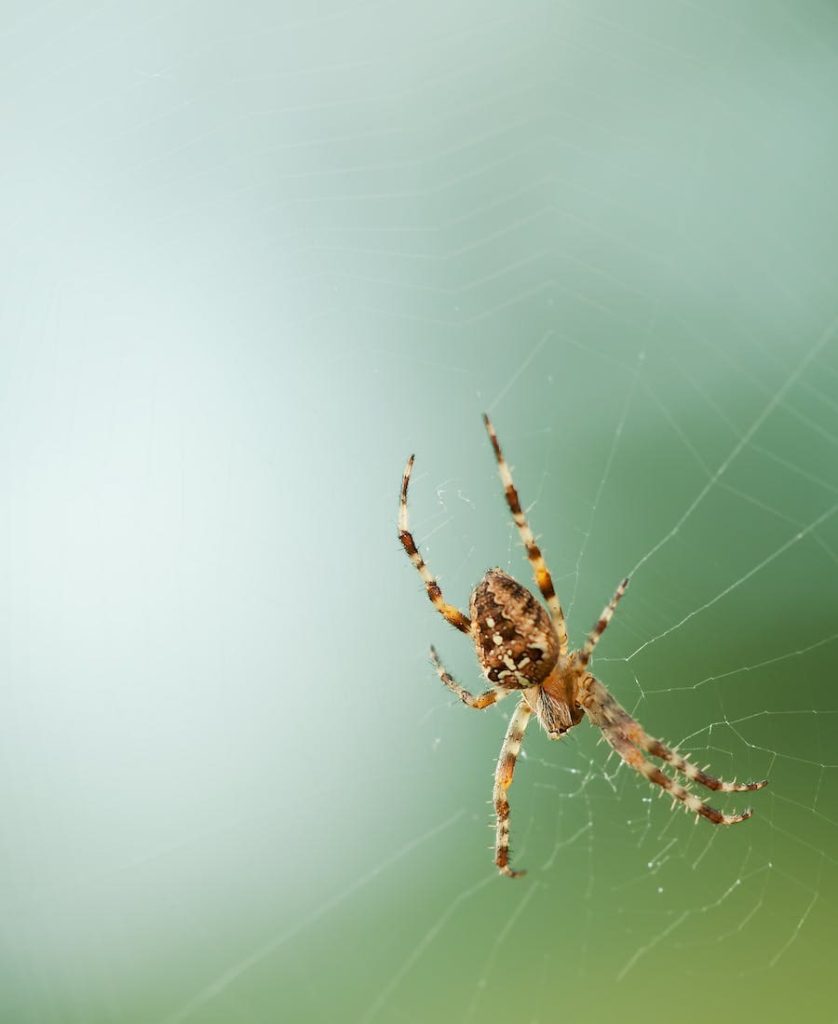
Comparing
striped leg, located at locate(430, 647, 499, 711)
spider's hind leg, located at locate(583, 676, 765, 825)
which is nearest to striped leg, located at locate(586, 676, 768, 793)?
spider's hind leg, located at locate(583, 676, 765, 825)

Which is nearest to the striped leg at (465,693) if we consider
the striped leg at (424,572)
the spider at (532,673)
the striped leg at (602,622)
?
the spider at (532,673)

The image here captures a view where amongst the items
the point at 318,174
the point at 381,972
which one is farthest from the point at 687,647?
the point at 381,972

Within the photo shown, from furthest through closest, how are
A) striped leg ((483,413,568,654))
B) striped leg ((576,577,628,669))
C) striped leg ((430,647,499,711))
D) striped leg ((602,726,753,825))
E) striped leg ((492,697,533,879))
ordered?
striped leg ((492,697,533,879)) → striped leg ((430,647,499,711)) → striped leg ((602,726,753,825)) → striped leg ((483,413,568,654)) → striped leg ((576,577,628,669))

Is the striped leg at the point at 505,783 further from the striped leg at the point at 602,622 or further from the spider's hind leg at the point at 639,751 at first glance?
the striped leg at the point at 602,622

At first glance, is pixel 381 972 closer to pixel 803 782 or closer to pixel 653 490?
pixel 803 782

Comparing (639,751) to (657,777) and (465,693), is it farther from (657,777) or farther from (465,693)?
(465,693)

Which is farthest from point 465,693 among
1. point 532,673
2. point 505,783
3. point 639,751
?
point 639,751

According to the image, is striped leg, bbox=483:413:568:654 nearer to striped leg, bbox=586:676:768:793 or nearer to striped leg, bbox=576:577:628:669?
striped leg, bbox=576:577:628:669
